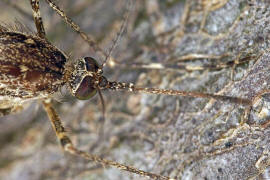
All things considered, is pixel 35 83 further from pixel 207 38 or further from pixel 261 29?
pixel 261 29

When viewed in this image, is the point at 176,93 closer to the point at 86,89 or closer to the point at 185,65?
the point at 185,65

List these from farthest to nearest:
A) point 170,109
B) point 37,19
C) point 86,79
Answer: point 37,19 → point 170,109 → point 86,79

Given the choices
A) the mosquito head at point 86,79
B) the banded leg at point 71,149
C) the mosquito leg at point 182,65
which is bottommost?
the banded leg at point 71,149

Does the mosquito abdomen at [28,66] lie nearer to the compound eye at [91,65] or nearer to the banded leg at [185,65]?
the compound eye at [91,65]

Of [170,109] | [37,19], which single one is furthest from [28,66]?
[170,109]

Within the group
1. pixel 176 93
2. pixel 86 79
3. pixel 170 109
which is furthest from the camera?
pixel 170 109

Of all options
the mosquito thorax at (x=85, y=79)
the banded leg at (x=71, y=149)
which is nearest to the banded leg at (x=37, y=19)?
the mosquito thorax at (x=85, y=79)

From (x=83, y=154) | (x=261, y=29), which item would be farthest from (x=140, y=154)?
(x=261, y=29)
